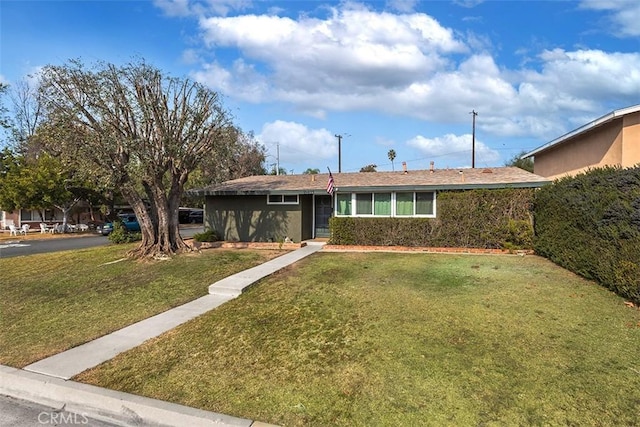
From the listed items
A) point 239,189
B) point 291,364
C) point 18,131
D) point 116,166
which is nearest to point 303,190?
point 239,189

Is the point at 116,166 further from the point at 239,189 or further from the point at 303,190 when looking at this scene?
the point at 303,190

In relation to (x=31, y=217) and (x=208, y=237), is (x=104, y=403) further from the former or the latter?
(x=31, y=217)

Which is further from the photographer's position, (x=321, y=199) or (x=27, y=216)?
(x=27, y=216)

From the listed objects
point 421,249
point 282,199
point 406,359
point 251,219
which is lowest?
point 406,359

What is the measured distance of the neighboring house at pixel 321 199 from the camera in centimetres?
1540

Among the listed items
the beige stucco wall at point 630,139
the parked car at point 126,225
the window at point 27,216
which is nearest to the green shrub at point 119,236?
the parked car at point 126,225

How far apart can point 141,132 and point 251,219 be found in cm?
653

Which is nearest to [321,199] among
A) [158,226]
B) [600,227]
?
[158,226]

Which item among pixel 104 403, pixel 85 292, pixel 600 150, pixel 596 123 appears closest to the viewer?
pixel 104 403

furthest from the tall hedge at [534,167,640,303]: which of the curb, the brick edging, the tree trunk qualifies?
the tree trunk

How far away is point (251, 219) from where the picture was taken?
18.1 meters

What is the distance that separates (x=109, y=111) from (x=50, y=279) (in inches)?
216

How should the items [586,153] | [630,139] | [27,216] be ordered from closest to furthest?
[630,139], [586,153], [27,216]

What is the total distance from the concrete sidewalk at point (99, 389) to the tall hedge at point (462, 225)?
364 inches
